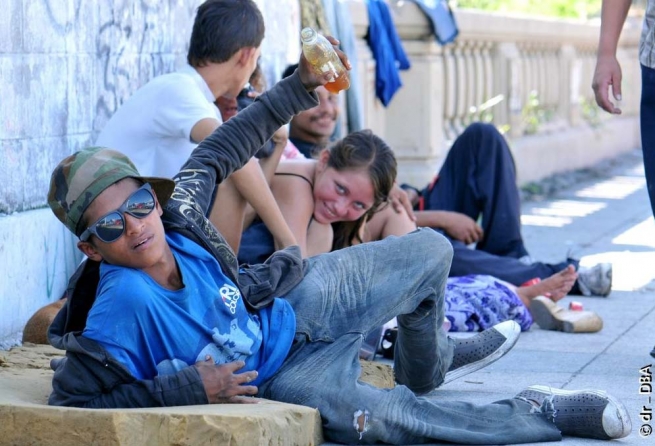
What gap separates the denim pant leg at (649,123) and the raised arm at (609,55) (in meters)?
0.10

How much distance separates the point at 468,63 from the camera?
11133 mm

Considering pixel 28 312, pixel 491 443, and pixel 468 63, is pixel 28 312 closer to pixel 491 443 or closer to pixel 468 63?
pixel 491 443

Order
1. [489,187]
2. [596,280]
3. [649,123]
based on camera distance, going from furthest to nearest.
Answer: [489,187] < [596,280] < [649,123]

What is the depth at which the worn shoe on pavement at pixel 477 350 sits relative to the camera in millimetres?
4340

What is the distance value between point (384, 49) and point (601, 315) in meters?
3.66

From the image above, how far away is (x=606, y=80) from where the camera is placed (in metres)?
4.82

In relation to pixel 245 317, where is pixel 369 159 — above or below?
above

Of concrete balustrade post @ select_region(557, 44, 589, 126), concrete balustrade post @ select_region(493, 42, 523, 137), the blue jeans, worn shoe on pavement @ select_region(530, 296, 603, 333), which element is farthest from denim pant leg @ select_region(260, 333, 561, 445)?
concrete balustrade post @ select_region(557, 44, 589, 126)

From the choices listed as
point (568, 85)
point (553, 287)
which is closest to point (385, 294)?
point (553, 287)

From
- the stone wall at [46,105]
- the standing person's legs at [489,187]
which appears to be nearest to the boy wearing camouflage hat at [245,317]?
the stone wall at [46,105]

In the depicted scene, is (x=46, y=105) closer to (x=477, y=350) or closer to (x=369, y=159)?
(x=369, y=159)

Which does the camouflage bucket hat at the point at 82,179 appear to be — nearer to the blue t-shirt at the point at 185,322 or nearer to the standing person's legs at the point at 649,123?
the blue t-shirt at the point at 185,322

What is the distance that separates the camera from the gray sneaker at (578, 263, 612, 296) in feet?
22.0

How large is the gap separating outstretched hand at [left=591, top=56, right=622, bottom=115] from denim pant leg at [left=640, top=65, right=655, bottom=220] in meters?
0.10
